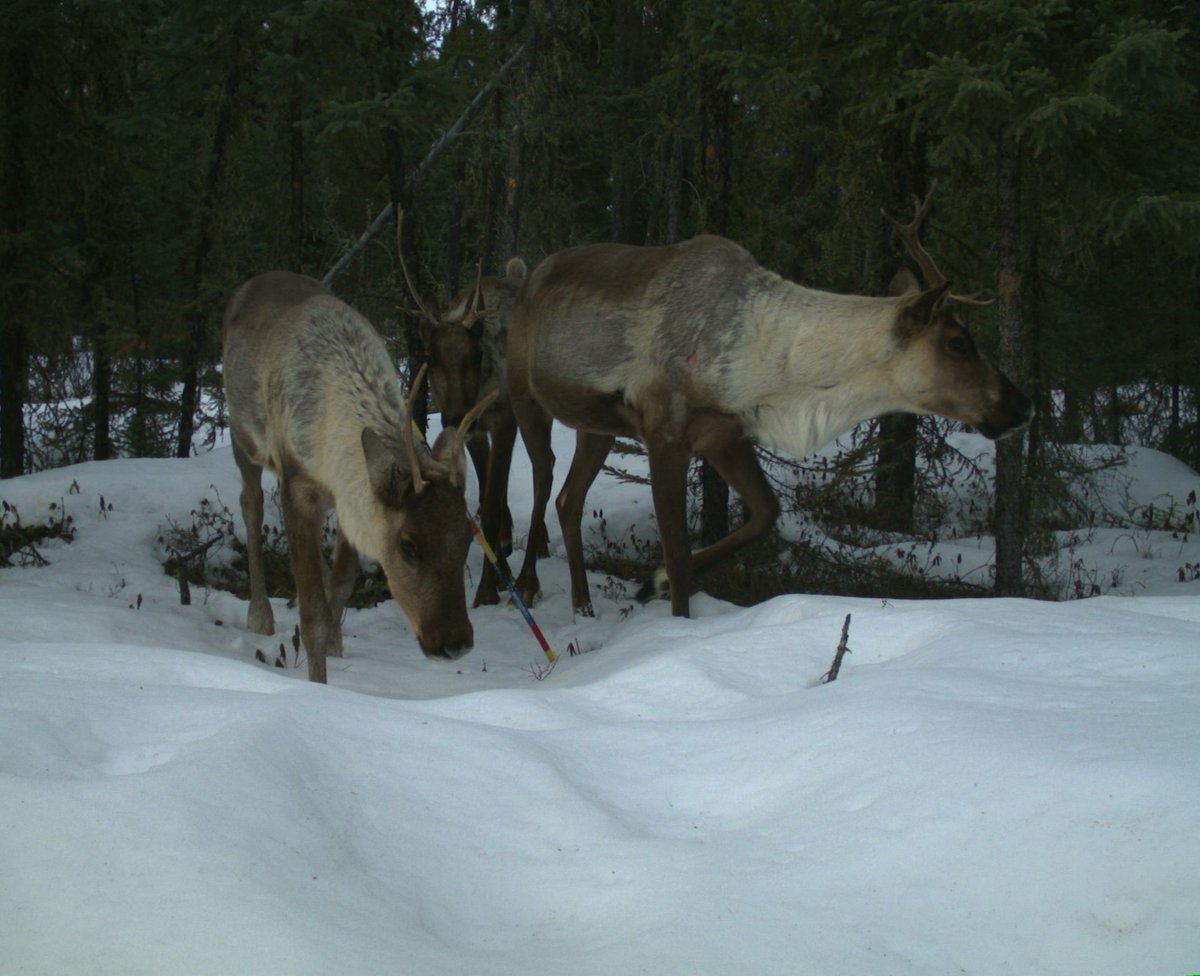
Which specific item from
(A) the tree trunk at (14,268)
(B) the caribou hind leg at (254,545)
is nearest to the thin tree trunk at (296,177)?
(B) the caribou hind leg at (254,545)

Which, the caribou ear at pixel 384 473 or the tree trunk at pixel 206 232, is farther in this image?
the tree trunk at pixel 206 232

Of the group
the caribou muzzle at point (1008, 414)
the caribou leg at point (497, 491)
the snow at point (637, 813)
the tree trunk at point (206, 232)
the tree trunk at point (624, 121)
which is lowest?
the snow at point (637, 813)

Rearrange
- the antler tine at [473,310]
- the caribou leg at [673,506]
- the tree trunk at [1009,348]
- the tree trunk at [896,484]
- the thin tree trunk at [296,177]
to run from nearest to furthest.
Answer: the caribou leg at [673,506] → the tree trunk at [1009,348] → the antler tine at [473,310] → the thin tree trunk at [296,177] → the tree trunk at [896,484]

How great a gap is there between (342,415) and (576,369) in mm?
2392

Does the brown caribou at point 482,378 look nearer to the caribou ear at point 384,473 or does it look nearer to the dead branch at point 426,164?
the dead branch at point 426,164

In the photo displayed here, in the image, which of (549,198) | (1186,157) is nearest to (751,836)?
(1186,157)

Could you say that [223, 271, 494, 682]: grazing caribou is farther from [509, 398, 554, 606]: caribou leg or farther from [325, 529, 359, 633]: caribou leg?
[509, 398, 554, 606]: caribou leg

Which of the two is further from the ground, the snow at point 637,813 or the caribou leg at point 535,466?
the caribou leg at point 535,466

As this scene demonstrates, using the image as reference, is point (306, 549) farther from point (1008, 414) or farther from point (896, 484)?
point (896, 484)

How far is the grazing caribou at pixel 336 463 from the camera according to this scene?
555 cm

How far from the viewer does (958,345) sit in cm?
719

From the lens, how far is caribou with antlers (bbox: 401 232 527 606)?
9484mm

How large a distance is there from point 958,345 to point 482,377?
173 inches

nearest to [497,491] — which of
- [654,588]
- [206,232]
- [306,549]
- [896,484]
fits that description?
[654,588]
